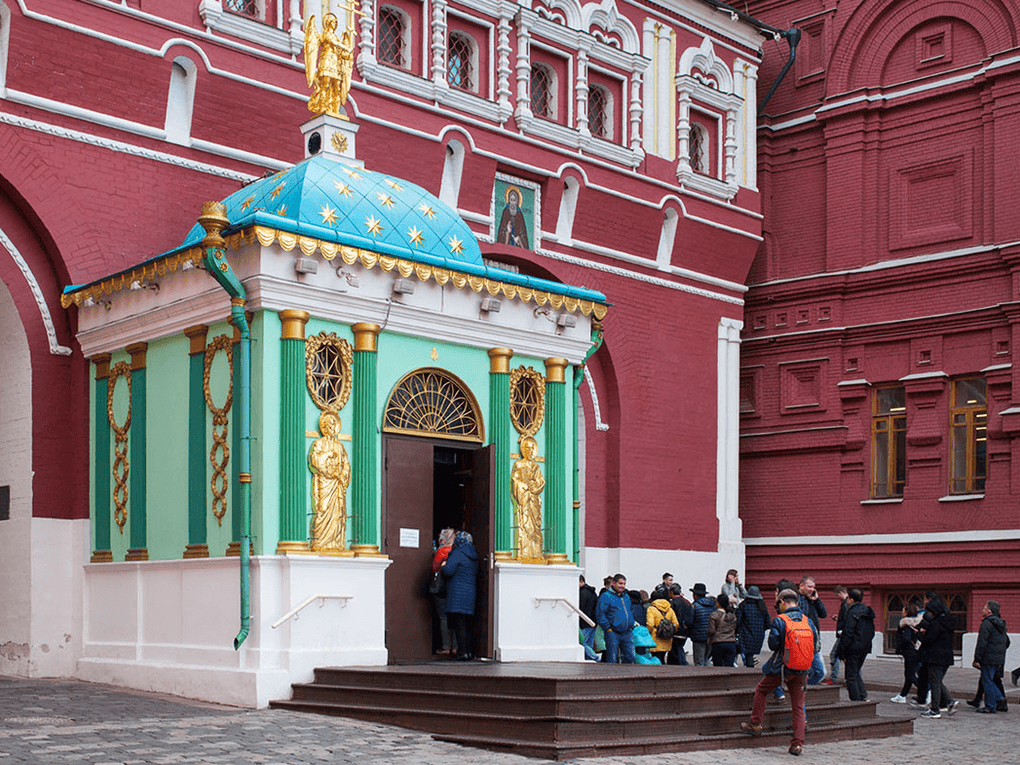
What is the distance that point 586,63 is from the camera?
68.2 ft

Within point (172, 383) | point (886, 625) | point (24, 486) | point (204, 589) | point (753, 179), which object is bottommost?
point (886, 625)

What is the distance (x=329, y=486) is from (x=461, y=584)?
67.3 inches

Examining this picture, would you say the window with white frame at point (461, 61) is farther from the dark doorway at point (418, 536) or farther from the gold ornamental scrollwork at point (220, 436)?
the gold ornamental scrollwork at point (220, 436)

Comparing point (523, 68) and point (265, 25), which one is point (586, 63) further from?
point (265, 25)

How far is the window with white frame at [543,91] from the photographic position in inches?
806

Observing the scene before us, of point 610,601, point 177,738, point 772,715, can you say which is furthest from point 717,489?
point 177,738

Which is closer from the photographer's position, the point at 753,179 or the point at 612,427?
the point at 612,427

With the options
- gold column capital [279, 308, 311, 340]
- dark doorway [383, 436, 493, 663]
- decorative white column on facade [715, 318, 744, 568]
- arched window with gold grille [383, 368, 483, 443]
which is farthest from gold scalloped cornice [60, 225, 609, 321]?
decorative white column on facade [715, 318, 744, 568]

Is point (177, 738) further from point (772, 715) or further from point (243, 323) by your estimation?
point (772, 715)

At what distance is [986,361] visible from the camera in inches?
847

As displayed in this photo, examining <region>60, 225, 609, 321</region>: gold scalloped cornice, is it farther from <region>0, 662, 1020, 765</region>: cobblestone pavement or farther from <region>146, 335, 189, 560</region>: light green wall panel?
<region>0, 662, 1020, 765</region>: cobblestone pavement

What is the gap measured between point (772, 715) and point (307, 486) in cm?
445

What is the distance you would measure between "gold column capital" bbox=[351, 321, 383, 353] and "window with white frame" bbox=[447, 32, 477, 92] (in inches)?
280

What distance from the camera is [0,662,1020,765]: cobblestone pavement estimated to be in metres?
9.43
